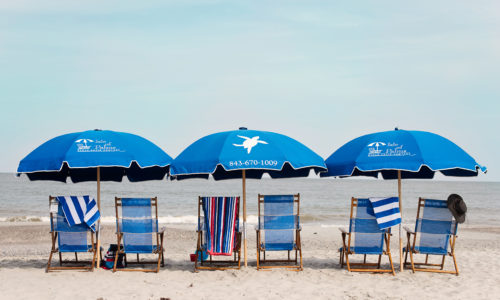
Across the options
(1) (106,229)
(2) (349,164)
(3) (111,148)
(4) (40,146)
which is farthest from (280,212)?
(1) (106,229)

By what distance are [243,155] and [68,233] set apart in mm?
2596

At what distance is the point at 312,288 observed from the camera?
6000 millimetres

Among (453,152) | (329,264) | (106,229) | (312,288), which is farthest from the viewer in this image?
(106,229)

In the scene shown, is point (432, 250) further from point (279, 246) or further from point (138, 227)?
point (138, 227)

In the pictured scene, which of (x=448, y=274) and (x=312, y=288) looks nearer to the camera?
(x=312, y=288)

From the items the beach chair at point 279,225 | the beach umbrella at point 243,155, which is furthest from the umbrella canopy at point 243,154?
the beach chair at point 279,225

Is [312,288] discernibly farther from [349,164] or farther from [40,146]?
[40,146]

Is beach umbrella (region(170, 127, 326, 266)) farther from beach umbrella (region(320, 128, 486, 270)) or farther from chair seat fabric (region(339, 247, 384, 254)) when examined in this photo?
chair seat fabric (region(339, 247, 384, 254))

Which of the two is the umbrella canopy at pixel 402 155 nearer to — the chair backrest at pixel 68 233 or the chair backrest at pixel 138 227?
the chair backrest at pixel 138 227

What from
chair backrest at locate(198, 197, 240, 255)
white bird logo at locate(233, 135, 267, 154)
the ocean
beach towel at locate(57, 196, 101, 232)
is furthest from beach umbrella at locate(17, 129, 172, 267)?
the ocean

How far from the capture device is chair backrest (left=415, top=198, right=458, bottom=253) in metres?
6.69

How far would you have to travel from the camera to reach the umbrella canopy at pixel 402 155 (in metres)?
6.32

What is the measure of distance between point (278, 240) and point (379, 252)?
132 centimetres

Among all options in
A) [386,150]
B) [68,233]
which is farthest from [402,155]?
[68,233]
